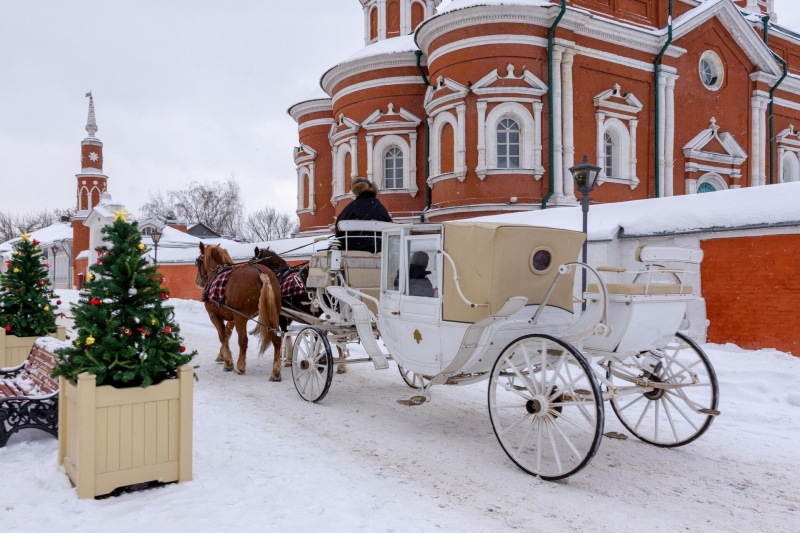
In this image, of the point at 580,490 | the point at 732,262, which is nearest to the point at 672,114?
the point at 732,262

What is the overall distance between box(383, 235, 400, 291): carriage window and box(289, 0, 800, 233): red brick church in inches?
490

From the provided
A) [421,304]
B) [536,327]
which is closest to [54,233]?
[421,304]

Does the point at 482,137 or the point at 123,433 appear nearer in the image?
the point at 123,433

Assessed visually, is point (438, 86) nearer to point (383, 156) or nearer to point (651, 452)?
point (383, 156)

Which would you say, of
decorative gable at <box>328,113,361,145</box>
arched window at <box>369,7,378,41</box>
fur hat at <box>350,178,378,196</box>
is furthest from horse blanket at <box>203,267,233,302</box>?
arched window at <box>369,7,378,41</box>

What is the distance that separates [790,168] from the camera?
25.4 m

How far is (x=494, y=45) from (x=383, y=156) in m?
5.93

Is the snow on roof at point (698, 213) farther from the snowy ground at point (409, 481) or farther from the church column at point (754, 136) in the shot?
the church column at point (754, 136)

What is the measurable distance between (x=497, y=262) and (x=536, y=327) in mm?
747

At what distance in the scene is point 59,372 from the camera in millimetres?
4477

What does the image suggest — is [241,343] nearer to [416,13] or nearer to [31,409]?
[31,409]

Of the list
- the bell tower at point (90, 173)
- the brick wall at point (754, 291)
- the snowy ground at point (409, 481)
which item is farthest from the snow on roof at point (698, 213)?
the bell tower at point (90, 173)

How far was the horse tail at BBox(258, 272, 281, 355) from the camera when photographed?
8.43 m

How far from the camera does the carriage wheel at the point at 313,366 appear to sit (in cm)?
697
